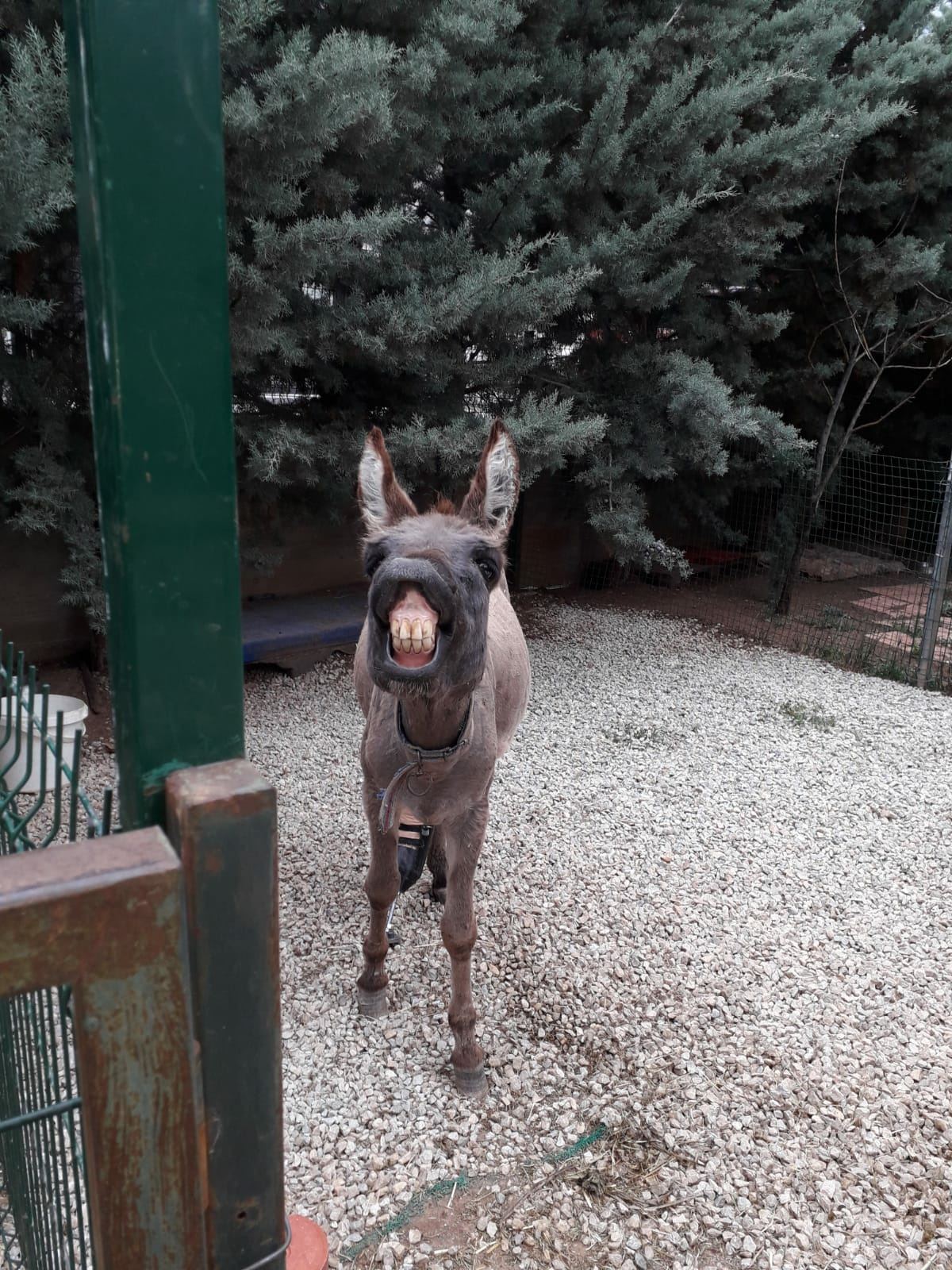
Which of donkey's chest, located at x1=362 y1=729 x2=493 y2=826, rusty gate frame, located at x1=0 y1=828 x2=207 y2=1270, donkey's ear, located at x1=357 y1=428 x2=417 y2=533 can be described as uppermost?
donkey's ear, located at x1=357 y1=428 x2=417 y2=533

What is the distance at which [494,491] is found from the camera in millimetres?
2291

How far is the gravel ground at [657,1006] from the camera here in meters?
2.32

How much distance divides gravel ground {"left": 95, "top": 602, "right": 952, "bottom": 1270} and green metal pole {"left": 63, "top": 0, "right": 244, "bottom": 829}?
1978 mm

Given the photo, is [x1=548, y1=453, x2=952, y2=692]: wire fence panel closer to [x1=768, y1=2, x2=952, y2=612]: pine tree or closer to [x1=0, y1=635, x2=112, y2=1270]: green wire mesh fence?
[x1=768, y1=2, x2=952, y2=612]: pine tree

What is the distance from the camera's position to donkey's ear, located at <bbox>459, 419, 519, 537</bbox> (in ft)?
7.42

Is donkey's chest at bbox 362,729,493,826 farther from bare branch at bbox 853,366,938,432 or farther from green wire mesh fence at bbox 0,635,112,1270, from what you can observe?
bare branch at bbox 853,366,938,432

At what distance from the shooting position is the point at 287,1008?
9.92 ft

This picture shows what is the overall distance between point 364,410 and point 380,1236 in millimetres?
4791

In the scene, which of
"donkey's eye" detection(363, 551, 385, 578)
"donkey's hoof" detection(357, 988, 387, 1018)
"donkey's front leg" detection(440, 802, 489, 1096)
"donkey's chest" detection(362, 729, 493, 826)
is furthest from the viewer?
"donkey's hoof" detection(357, 988, 387, 1018)

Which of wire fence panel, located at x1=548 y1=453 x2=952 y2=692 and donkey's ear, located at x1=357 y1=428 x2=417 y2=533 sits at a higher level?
donkey's ear, located at x1=357 y1=428 x2=417 y2=533

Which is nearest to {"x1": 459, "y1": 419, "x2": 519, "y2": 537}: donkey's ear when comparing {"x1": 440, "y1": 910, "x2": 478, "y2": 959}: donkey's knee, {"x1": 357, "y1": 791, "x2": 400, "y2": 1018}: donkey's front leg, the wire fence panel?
{"x1": 357, "y1": 791, "x2": 400, "y2": 1018}: donkey's front leg

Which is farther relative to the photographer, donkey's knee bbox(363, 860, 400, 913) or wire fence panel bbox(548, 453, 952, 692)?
wire fence panel bbox(548, 453, 952, 692)

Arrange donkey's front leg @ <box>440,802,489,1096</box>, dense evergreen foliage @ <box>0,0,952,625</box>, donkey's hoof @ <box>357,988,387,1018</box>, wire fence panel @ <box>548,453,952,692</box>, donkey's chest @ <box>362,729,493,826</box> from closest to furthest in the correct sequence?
donkey's chest @ <box>362,729,493,826</box> < donkey's front leg @ <box>440,802,489,1096</box> < donkey's hoof @ <box>357,988,387,1018</box> < dense evergreen foliage @ <box>0,0,952,625</box> < wire fence panel @ <box>548,453,952,692</box>

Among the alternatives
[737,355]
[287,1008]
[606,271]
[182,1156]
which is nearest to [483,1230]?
[287,1008]
